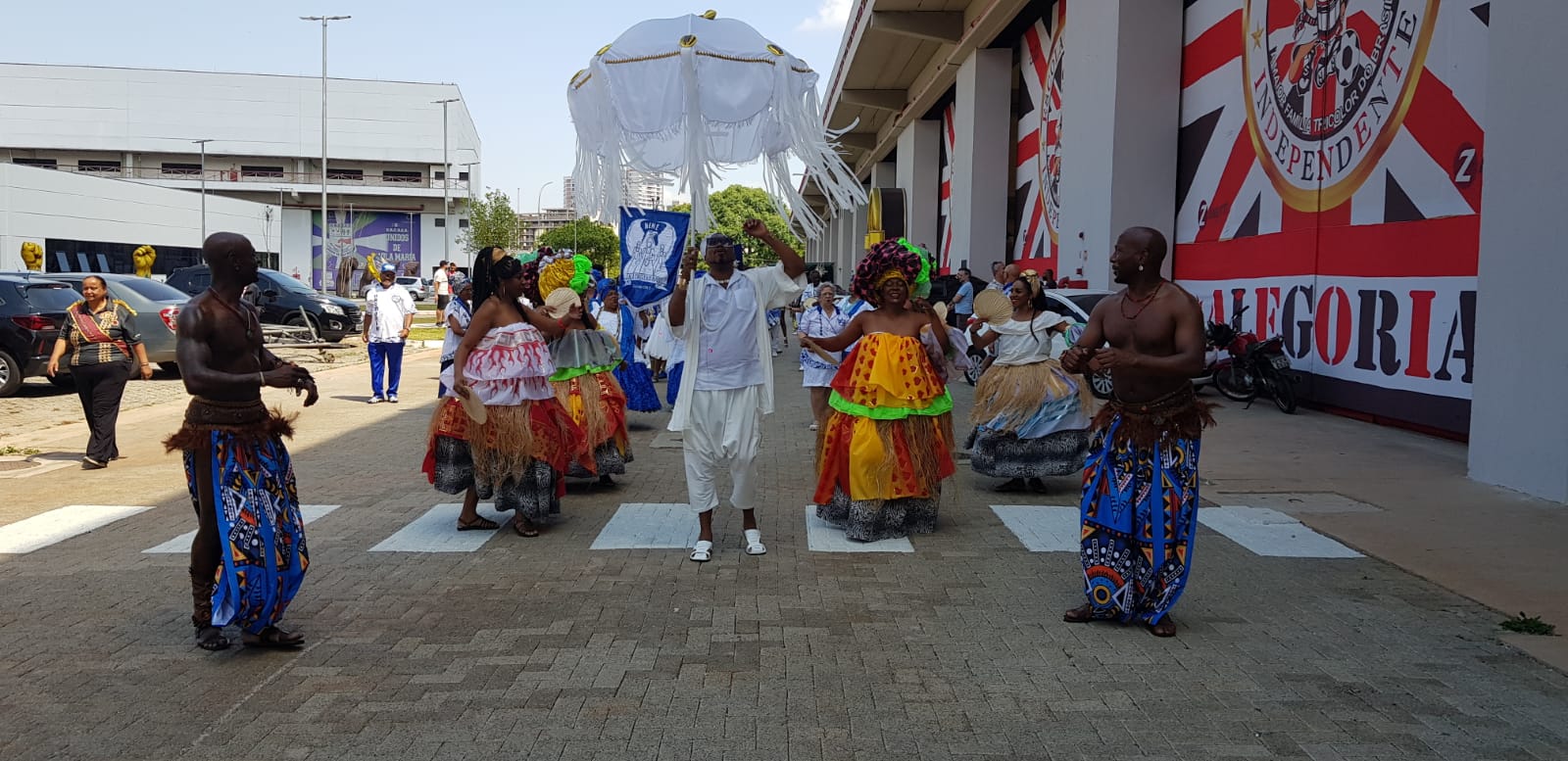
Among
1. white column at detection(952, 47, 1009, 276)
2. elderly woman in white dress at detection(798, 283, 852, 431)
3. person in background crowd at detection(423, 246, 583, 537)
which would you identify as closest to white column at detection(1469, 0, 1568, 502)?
elderly woman in white dress at detection(798, 283, 852, 431)

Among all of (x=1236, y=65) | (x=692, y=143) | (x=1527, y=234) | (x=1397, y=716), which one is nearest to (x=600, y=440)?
(x=692, y=143)

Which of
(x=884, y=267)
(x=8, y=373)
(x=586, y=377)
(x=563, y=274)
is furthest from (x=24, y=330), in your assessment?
(x=884, y=267)

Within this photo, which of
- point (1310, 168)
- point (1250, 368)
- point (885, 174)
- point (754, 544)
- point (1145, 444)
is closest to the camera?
point (1145, 444)

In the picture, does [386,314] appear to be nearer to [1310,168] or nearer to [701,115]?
[701,115]

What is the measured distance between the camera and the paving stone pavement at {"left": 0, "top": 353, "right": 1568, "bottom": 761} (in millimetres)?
4121

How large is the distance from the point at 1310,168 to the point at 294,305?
21043mm

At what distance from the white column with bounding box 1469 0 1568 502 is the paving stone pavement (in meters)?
2.59

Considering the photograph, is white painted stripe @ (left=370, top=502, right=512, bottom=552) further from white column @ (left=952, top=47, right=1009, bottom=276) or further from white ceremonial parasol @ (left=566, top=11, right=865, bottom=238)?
white column @ (left=952, top=47, right=1009, bottom=276)

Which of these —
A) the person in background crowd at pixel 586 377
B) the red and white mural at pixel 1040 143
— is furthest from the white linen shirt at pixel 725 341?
the red and white mural at pixel 1040 143

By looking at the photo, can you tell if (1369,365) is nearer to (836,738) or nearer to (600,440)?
(600,440)

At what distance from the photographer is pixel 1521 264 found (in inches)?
343

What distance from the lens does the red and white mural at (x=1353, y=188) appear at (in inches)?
452

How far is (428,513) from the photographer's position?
27.7ft

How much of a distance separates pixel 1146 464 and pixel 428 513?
5.16m
